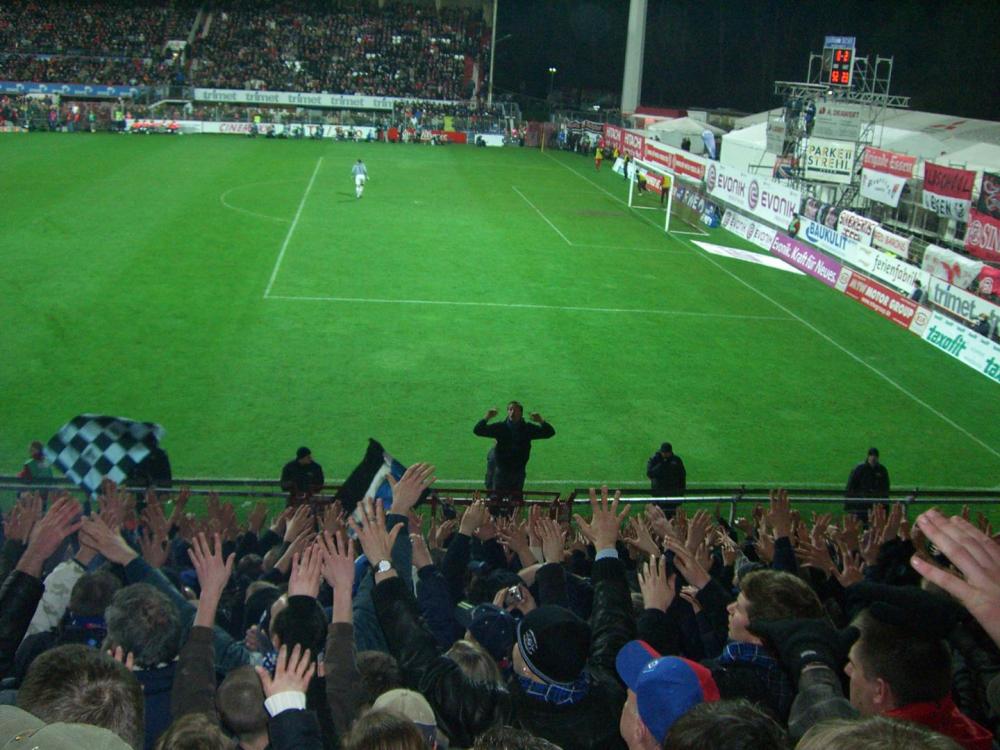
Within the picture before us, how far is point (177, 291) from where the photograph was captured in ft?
68.2

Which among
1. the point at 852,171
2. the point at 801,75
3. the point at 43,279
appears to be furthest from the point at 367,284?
the point at 801,75

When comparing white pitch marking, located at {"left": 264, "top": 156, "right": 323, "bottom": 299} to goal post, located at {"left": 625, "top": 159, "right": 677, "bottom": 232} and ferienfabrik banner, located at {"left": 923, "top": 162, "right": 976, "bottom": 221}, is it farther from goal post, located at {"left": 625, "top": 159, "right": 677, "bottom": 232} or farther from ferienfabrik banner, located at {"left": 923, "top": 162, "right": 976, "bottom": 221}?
ferienfabrik banner, located at {"left": 923, "top": 162, "right": 976, "bottom": 221}

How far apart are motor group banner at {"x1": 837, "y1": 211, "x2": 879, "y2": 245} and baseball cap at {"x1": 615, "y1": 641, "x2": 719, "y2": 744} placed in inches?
914

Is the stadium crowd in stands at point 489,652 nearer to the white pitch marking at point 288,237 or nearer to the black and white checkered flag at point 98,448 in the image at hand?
the black and white checkered flag at point 98,448

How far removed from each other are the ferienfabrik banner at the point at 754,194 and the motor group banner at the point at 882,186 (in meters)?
2.16

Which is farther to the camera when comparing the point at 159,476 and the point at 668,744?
the point at 159,476

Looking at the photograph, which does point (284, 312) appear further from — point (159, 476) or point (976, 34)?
point (976, 34)

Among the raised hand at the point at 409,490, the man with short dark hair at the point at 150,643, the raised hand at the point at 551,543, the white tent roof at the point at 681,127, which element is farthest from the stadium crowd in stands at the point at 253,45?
the man with short dark hair at the point at 150,643

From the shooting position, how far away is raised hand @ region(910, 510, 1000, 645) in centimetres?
264

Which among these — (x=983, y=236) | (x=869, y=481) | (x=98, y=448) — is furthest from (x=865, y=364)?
(x=98, y=448)

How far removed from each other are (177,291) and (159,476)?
11.2m

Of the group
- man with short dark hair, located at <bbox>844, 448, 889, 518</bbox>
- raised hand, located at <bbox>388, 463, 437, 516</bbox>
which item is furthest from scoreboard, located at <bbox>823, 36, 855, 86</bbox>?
raised hand, located at <bbox>388, 463, 437, 516</bbox>

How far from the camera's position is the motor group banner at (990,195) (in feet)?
72.5

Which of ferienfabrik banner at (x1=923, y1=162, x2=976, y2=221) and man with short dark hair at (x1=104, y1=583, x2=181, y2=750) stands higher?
ferienfabrik banner at (x1=923, y1=162, x2=976, y2=221)
